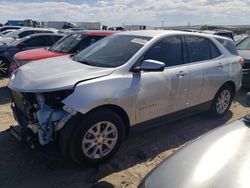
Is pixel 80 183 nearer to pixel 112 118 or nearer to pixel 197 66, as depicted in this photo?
pixel 112 118

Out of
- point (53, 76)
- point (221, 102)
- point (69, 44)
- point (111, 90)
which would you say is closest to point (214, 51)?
point (221, 102)

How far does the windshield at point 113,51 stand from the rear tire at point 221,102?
6.79 ft

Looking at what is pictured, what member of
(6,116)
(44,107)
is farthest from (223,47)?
(6,116)

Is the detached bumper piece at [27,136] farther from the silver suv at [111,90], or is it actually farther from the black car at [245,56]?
the black car at [245,56]

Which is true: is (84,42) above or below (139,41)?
below

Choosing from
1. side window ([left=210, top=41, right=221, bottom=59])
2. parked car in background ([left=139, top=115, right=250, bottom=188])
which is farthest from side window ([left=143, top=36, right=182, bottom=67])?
parked car in background ([left=139, top=115, right=250, bottom=188])

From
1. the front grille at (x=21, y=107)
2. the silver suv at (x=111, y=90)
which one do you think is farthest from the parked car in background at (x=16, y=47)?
the front grille at (x=21, y=107)

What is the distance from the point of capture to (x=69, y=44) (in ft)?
27.0

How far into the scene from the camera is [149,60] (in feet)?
13.5

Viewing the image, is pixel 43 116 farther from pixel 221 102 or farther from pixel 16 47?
pixel 16 47

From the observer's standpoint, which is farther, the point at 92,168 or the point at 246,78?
the point at 246,78

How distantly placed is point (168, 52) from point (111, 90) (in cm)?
137

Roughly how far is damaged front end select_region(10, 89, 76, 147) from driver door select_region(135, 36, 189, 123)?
1.05 m

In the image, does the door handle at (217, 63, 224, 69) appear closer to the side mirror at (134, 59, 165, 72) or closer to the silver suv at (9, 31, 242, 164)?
the silver suv at (9, 31, 242, 164)
